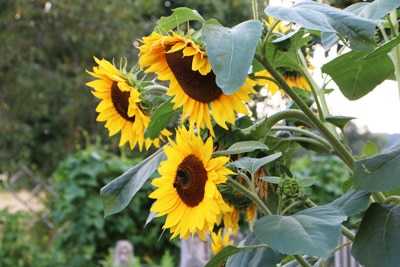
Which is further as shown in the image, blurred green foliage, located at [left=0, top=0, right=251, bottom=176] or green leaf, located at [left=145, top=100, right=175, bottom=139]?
blurred green foliage, located at [left=0, top=0, right=251, bottom=176]

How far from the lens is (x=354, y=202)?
2.47 feet

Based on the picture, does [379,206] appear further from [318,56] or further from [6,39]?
[6,39]

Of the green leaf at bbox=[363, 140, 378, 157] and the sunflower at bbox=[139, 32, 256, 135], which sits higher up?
the sunflower at bbox=[139, 32, 256, 135]

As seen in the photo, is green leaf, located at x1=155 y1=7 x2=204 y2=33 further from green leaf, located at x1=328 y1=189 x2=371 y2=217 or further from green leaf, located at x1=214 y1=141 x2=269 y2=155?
green leaf, located at x1=328 y1=189 x2=371 y2=217

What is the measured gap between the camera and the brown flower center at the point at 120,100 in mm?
838

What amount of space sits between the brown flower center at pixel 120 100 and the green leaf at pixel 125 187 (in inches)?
2.7

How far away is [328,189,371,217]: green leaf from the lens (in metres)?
0.74

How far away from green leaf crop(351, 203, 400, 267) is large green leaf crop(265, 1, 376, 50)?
0.17m

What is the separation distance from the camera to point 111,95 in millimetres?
850

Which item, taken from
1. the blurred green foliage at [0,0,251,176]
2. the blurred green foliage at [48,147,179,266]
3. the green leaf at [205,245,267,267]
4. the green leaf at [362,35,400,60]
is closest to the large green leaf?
the green leaf at [362,35,400,60]

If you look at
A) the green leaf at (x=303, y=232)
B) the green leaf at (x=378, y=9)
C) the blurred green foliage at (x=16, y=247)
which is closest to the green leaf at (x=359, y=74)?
the green leaf at (x=378, y=9)

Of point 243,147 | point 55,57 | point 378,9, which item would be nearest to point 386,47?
point 378,9

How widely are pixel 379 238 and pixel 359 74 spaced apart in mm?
206

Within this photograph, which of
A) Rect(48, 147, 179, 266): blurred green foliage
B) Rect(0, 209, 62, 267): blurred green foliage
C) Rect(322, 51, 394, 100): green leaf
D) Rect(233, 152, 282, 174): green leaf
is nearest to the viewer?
Rect(233, 152, 282, 174): green leaf
